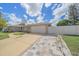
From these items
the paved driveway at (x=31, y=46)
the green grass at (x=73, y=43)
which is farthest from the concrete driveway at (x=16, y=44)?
the green grass at (x=73, y=43)

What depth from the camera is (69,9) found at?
2234mm

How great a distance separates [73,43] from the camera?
2.16 meters

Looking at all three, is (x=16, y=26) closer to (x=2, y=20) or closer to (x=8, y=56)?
(x=2, y=20)

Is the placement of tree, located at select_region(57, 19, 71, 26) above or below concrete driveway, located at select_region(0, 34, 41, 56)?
above

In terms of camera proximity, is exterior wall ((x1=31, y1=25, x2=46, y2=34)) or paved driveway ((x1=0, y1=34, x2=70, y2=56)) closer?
paved driveway ((x1=0, y1=34, x2=70, y2=56))

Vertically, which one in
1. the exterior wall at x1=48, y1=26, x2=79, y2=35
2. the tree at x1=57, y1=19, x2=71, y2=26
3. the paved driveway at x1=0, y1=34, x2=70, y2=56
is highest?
the tree at x1=57, y1=19, x2=71, y2=26

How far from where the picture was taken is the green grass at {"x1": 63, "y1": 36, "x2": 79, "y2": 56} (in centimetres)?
213

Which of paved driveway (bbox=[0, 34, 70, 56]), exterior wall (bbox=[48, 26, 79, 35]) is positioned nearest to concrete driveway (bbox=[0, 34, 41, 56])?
paved driveway (bbox=[0, 34, 70, 56])

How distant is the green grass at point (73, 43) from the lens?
213 cm

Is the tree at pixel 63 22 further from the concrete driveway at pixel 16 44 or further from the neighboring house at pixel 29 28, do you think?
the concrete driveway at pixel 16 44

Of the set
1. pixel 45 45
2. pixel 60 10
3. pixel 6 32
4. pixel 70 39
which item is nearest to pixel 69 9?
pixel 60 10

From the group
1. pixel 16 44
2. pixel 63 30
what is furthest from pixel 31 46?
pixel 63 30

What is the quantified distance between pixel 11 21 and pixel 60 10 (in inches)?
23.0

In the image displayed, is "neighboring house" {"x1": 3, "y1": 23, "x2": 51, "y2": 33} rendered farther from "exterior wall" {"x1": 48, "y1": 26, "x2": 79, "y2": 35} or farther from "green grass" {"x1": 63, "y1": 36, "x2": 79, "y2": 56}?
"green grass" {"x1": 63, "y1": 36, "x2": 79, "y2": 56}
